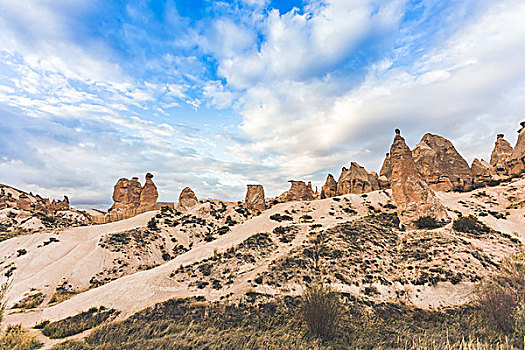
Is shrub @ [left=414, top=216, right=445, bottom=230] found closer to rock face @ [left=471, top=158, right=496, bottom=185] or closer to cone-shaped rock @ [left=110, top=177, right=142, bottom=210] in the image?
rock face @ [left=471, top=158, right=496, bottom=185]

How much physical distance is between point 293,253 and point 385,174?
39.3 m

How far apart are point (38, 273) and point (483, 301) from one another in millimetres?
30899

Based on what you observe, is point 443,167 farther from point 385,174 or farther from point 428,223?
point 428,223

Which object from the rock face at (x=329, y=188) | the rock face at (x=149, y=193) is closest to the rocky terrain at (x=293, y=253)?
the rock face at (x=149, y=193)

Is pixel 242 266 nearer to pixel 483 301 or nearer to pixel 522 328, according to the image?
pixel 483 301

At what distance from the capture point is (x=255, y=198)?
3994 centimetres

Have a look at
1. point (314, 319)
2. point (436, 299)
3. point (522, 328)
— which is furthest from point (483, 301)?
point (314, 319)

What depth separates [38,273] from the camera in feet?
70.2

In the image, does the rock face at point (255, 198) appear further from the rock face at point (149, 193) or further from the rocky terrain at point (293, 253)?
the rock face at point (149, 193)

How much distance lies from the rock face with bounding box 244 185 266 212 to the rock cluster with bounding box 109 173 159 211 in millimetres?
16425

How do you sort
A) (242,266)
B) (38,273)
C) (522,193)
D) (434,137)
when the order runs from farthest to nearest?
(434,137) → (522,193) → (38,273) → (242,266)

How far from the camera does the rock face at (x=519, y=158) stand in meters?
37.7

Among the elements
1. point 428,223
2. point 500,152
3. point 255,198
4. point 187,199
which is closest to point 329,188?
point 255,198

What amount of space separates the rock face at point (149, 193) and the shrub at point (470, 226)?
4125 cm
